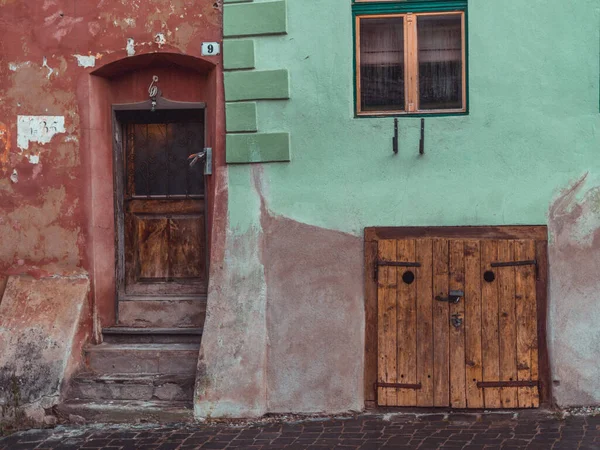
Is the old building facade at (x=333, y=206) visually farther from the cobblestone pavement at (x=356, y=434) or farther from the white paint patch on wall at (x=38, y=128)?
the cobblestone pavement at (x=356, y=434)

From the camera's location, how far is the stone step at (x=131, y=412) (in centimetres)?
721

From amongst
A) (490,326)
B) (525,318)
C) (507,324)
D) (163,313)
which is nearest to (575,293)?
(525,318)

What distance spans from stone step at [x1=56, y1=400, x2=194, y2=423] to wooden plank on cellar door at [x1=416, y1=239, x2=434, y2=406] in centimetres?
204

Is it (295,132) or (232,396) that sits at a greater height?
(295,132)

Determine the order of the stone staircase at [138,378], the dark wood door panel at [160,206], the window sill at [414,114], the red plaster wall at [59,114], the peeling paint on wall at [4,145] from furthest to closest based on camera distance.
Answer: the dark wood door panel at [160,206], the peeling paint on wall at [4,145], the red plaster wall at [59,114], the window sill at [414,114], the stone staircase at [138,378]

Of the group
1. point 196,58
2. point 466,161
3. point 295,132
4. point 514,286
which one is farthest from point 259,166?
point 514,286

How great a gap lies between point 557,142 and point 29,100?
489cm

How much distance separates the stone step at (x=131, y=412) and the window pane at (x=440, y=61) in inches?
137

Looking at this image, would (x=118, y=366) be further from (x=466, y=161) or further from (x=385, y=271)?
(x=466, y=161)

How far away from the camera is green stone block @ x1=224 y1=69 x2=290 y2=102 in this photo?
7477mm

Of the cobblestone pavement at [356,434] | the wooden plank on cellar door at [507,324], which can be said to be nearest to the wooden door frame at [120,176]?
the cobblestone pavement at [356,434]

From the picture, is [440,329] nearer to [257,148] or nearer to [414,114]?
[414,114]

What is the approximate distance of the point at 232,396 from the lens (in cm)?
730

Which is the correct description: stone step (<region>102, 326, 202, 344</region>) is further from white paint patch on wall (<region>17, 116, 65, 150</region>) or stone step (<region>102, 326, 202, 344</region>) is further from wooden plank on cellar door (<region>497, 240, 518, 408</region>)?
wooden plank on cellar door (<region>497, 240, 518, 408</region>)
